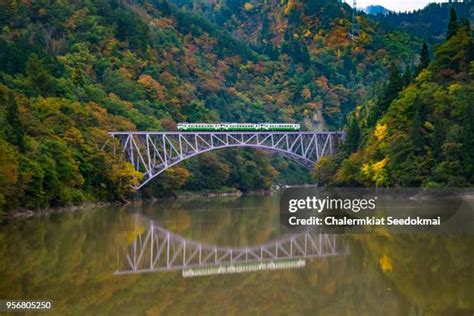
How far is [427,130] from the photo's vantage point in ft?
230

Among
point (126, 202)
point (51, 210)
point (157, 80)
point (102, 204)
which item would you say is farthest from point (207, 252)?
point (157, 80)

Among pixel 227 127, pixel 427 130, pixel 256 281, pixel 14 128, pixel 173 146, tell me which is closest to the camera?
pixel 256 281

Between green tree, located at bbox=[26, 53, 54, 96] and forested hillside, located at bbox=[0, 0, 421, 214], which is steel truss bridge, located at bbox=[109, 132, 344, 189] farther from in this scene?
green tree, located at bbox=[26, 53, 54, 96]

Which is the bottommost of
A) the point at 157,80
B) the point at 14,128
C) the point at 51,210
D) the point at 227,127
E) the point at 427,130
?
the point at 51,210

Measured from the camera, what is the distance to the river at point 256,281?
23.3 metres

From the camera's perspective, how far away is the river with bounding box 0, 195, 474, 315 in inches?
919

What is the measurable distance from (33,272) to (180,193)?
68455 millimetres

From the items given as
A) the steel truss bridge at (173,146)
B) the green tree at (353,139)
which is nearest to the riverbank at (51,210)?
the steel truss bridge at (173,146)

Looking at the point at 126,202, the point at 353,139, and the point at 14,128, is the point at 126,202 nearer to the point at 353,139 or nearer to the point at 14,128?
the point at 14,128

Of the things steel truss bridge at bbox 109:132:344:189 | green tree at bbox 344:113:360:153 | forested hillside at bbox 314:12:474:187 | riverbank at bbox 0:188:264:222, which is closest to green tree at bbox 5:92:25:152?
riverbank at bbox 0:188:264:222

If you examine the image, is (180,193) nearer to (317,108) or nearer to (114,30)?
(114,30)

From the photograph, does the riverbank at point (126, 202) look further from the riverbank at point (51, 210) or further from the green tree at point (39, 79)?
the green tree at point (39, 79)

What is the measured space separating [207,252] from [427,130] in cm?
3624

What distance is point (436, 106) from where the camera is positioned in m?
70.6
